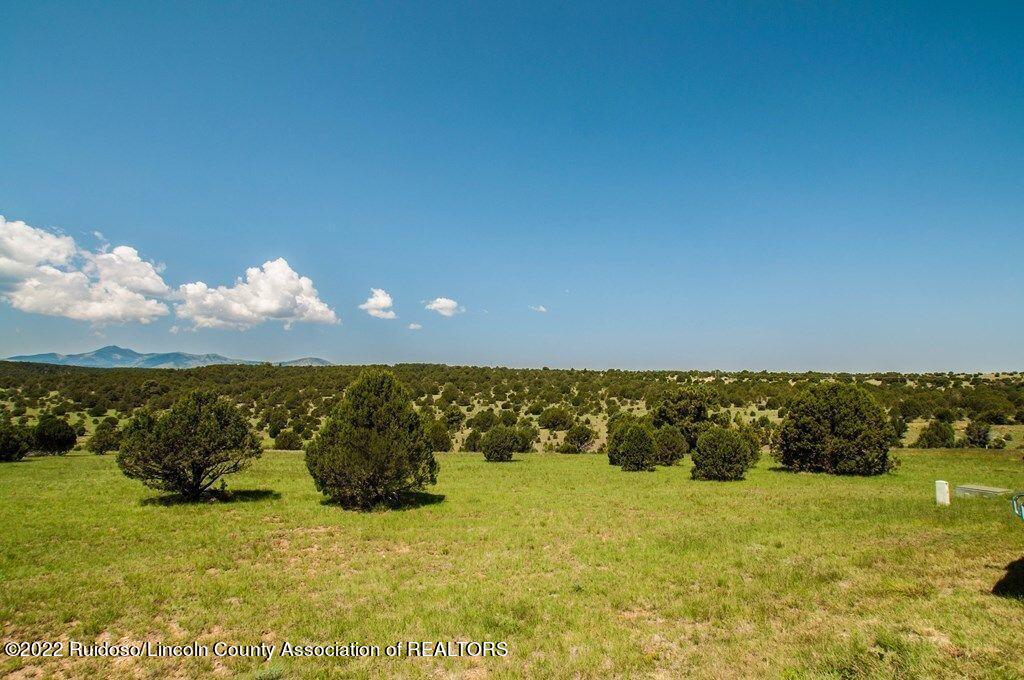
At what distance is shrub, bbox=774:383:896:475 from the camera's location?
22766 millimetres

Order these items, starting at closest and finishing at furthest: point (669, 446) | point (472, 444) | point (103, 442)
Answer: point (669, 446)
point (103, 442)
point (472, 444)

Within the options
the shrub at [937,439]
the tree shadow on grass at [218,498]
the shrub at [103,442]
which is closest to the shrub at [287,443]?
the shrub at [103,442]

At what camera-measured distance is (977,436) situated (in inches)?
1313

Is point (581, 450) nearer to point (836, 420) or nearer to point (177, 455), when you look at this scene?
point (836, 420)

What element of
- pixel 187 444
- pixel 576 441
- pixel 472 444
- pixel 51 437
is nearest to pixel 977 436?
pixel 576 441

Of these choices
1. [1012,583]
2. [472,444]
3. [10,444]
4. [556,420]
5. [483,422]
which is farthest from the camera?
[483,422]

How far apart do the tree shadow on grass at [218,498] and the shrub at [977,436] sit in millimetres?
42604

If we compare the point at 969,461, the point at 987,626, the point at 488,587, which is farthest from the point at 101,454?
the point at 969,461

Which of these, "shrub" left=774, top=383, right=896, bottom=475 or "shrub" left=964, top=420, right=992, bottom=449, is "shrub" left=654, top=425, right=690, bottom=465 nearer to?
"shrub" left=774, top=383, right=896, bottom=475

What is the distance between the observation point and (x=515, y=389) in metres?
62.9

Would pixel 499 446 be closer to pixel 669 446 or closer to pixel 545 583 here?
pixel 669 446

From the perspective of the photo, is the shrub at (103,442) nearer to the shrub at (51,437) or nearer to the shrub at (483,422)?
the shrub at (51,437)

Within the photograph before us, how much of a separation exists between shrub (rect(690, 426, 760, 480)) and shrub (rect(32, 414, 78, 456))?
38.2 meters

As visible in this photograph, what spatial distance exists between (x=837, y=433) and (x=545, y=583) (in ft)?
68.0
